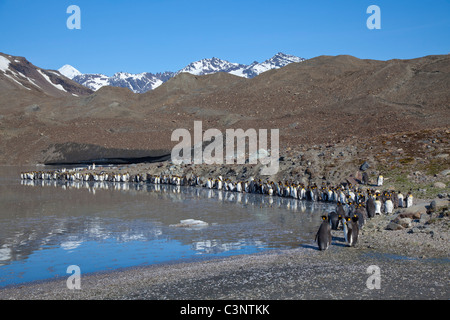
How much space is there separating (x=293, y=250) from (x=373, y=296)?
4.87m

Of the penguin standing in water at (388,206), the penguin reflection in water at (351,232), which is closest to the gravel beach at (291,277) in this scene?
the penguin reflection in water at (351,232)

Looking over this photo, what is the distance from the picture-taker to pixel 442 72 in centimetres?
7569

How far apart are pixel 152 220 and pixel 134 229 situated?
6.84ft

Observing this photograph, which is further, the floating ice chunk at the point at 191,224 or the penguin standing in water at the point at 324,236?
the floating ice chunk at the point at 191,224

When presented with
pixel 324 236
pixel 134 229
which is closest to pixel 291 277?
pixel 324 236

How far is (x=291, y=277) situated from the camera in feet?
34.1

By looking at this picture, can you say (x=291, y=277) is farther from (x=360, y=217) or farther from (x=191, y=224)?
(x=191, y=224)

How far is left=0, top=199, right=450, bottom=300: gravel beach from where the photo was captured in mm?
9273

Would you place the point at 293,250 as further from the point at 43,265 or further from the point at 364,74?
the point at 364,74

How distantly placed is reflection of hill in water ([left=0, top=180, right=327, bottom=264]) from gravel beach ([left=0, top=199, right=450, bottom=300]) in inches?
95.8

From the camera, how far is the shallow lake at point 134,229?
13.4 meters

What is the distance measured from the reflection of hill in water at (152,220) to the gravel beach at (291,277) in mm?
2434

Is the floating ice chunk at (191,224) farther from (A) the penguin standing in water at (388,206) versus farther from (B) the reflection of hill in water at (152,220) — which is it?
(A) the penguin standing in water at (388,206)

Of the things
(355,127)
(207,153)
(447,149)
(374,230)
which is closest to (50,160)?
(207,153)
